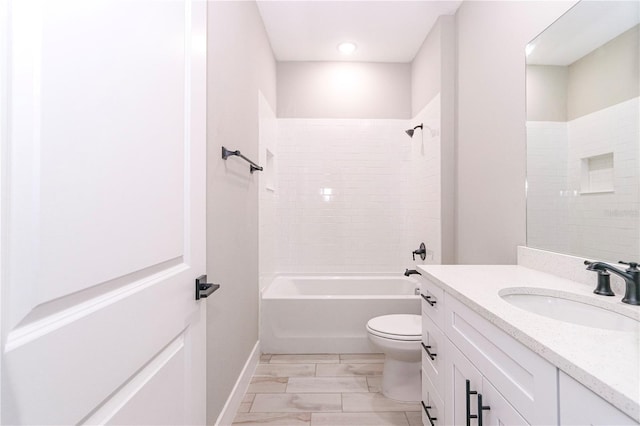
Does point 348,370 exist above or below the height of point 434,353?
below

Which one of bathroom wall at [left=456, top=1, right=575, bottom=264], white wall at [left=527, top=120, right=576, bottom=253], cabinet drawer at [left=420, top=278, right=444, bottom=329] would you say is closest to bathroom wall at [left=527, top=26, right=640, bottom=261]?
white wall at [left=527, top=120, right=576, bottom=253]

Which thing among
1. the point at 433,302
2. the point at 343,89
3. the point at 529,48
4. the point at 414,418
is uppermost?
the point at 343,89

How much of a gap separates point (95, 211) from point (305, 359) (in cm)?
226

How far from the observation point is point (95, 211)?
0.55 m

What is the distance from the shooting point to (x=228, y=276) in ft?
5.46

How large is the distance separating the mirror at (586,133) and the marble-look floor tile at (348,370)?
1.46 m

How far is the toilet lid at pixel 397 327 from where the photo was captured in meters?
1.85

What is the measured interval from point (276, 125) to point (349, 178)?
97 cm

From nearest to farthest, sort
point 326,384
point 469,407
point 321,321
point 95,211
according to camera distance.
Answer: point 95,211
point 469,407
point 326,384
point 321,321

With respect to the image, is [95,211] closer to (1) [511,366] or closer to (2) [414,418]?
(1) [511,366]

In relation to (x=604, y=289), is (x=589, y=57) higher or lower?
higher

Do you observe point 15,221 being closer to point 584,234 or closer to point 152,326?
point 152,326

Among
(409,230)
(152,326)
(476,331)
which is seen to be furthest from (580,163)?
(409,230)

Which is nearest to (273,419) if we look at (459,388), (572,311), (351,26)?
(459,388)
